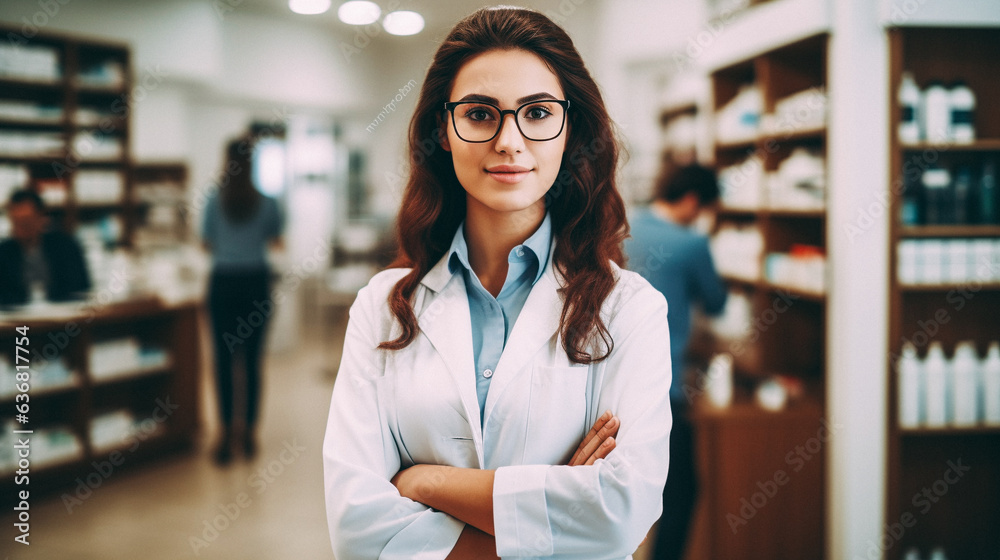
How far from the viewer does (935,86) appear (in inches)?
109

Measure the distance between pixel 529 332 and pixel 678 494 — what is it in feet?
6.29

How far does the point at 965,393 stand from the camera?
2.74 metres

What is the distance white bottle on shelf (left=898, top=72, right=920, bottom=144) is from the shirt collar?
215cm

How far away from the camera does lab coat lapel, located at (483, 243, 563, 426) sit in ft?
3.92

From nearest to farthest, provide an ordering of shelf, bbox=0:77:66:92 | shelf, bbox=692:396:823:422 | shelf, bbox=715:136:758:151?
1. shelf, bbox=692:396:823:422
2. shelf, bbox=715:136:758:151
3. shelf, bbox=0:77:66:92

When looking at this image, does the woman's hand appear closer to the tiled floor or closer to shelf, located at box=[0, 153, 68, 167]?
the tiled floor

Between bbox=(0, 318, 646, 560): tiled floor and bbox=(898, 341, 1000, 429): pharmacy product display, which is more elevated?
bbox=(898, 341, 1000, 429): pharmacy product display

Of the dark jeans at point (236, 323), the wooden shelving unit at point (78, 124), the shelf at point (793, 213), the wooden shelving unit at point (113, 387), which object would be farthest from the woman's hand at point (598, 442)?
the wooden shelving unit at point (78, 124)

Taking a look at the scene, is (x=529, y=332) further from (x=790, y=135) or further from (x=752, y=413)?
(x=790, y=135)

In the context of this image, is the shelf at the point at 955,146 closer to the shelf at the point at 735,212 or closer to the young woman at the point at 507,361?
the shelf at the point at 735,212

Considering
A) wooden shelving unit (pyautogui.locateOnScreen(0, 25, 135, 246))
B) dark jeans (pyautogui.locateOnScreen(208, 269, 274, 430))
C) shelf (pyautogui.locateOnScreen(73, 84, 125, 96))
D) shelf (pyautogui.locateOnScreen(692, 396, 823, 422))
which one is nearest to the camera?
shelf (pyautogui.locateOnScreen(692, 396, 823, 422))

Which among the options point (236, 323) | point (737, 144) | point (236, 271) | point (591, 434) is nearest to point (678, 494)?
point (591, 434)

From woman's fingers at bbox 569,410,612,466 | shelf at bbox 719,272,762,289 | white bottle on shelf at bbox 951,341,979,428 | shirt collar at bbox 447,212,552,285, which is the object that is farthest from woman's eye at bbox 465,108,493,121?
shelf at bbox 719,272,762,289

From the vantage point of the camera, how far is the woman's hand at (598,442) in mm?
1170
